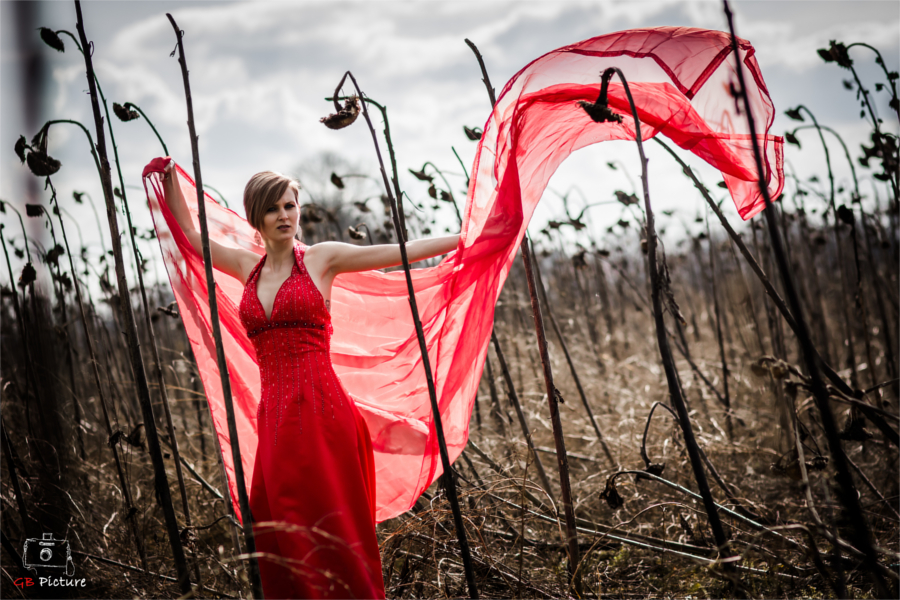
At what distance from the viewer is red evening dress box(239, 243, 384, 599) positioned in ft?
5.63

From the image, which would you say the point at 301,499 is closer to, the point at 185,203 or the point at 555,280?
the point at 185,203

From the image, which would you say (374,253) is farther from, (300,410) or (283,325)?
(300,410)

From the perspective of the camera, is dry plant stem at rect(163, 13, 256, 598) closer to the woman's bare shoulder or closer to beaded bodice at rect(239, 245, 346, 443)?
beaded bodice at rect(239, 245, 346, 443)

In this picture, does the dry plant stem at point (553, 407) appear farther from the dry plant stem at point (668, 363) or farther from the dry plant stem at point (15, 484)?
the dry plant stem at point (15, 484)

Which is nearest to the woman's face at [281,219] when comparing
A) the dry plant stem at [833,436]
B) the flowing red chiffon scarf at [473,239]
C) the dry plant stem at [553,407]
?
the flowing red chiffon scarf at [473,239]

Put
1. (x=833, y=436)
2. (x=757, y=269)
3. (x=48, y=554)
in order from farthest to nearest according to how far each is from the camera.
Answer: (x=48, y=554) < (x=757, y=269) < (x=833, y=436)

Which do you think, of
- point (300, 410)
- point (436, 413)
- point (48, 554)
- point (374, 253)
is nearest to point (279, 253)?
point (374, 253)

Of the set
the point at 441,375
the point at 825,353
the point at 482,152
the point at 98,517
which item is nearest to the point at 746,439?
the point at 825,353

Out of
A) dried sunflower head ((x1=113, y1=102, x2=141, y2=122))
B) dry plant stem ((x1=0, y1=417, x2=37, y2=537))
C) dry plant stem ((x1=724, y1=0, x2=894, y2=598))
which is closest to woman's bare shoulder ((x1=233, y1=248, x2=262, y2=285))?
dried sunflower head ((x1=113, y1=102, x2=141, y2=122))

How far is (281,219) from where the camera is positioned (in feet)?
6.97

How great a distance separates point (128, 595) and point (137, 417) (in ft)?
5.32

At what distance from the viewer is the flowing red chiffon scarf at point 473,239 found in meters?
1.78

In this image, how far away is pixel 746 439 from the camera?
368 centimetres

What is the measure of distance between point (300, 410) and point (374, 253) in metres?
0.65
